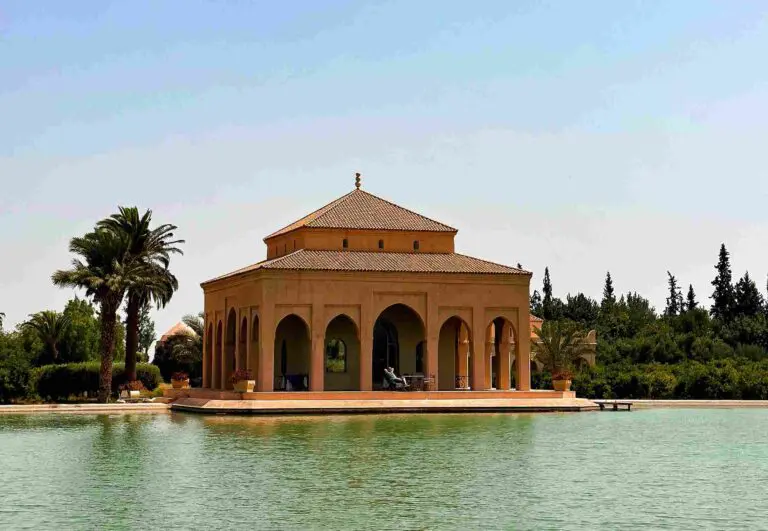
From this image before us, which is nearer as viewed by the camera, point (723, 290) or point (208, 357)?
point (208, 357)

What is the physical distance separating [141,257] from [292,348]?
7671mm

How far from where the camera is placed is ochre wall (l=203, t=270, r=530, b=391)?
4238 cm

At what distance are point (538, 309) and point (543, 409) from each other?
5700cm

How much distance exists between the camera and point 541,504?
19172mm

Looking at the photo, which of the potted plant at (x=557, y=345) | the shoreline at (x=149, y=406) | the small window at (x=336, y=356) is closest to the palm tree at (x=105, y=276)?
the shoreline at (x=149, y=406)

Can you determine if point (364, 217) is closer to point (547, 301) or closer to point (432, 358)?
point (432, 358)

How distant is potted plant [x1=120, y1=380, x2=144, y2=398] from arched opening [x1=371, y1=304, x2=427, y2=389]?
889 centimetres

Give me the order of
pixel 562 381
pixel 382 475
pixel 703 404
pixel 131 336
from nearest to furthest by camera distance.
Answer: pixel 382 475 → pixel 562 381 → pixel 703 404 → pixel 131 336

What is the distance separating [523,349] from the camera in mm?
44875

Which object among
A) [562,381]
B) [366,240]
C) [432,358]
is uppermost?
[366,240]

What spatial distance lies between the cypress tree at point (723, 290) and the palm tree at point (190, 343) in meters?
35.3

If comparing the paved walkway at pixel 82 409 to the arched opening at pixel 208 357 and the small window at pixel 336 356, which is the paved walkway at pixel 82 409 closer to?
the small window at pixel 336 356

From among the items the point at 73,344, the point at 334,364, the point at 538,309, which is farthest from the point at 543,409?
the point at 538,309

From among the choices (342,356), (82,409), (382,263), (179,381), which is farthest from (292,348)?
(82,409)
